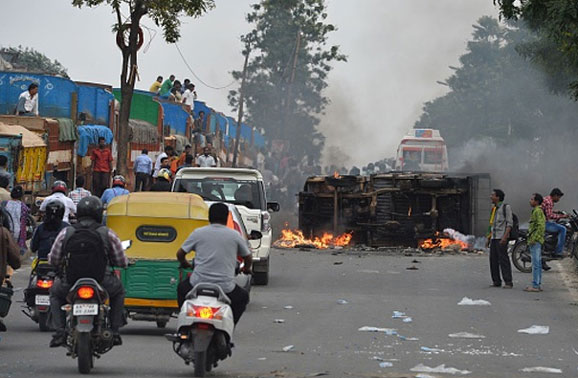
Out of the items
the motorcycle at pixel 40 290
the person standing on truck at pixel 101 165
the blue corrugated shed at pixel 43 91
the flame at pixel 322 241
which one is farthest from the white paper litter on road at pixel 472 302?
the blue corrugated shed at pixel 43 91

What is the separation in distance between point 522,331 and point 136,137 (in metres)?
25.0

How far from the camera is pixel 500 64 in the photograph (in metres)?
100

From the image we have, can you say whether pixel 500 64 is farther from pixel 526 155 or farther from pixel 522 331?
pixel 522 331

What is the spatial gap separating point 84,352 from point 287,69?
226 feet

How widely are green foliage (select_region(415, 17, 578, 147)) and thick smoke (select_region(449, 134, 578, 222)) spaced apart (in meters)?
0.93

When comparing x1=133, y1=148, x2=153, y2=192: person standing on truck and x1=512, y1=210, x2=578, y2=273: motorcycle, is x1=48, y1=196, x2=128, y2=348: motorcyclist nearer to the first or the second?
x1=512, y1=210, x2=578, y2=273: motorcycle

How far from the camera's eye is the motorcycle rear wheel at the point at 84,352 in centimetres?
1021

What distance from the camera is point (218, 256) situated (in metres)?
10.4

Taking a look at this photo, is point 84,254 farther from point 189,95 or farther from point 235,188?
point 189,95

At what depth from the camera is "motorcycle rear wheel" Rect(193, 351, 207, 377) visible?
10172 mm

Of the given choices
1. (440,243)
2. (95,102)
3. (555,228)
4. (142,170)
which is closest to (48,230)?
(555,228)

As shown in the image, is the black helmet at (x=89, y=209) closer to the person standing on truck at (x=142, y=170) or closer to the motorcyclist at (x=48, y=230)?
the motorcyclist at (x=48, y=230)

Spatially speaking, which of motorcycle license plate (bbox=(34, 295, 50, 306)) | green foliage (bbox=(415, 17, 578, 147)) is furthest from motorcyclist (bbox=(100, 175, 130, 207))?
green foliage (bbox=(415, 17, 578, 147))

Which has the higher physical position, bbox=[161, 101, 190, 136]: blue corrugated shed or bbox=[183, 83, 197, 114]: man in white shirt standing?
bbox=[183, 83, 197, 114]: man in white shirt standing
